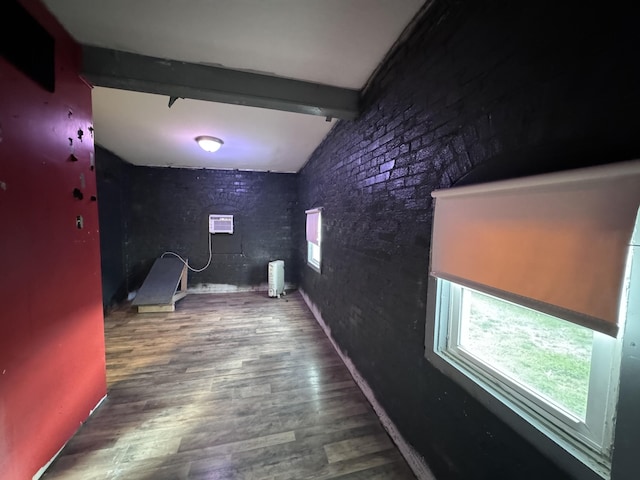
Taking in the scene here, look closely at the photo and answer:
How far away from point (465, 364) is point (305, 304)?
342 cm

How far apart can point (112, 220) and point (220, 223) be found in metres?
1.75

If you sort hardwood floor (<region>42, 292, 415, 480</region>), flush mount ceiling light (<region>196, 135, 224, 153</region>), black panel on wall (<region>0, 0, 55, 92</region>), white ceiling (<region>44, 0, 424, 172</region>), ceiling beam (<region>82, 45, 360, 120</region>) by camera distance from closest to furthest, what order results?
black panel on wall (<region>0, 0, 55, 92</region>)
white ceiling (<region>44, 0, 424, 172</region>)
hardwood floor (<region>42, 292, 415, 480</region>)
ceiling beam (<region>82, 45, 360, 120</region>)
flush mount ceiling light (<region>196, 135, 224, 153</region>)

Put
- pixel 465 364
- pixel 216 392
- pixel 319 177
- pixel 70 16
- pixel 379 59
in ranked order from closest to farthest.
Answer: pixel 465 364 < pixel 70 16 < pixel 379 59 < pixel 216 392 < pixel 319 177

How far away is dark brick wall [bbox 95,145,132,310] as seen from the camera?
3.62 metres

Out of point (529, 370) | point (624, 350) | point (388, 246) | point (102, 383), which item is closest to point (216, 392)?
point (102, 383)

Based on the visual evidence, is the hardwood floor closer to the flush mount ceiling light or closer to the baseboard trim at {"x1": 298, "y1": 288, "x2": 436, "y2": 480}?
the baseboard trim at {"x1": 298, "y1": 288, "x2": 436, "y2": 480}

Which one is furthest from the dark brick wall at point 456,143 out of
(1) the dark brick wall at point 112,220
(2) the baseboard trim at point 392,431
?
(1) the dark brick wall at point 112,220

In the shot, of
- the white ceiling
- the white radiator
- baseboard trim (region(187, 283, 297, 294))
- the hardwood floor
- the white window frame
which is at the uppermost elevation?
the white ceiling

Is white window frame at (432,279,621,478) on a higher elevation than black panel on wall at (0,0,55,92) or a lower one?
lower

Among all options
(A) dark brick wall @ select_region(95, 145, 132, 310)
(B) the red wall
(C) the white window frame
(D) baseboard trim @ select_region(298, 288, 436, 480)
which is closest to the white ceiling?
(B) the red wall

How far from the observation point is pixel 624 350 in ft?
2.12

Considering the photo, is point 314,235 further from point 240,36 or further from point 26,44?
point 26,44

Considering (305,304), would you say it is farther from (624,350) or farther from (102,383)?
(624,350)

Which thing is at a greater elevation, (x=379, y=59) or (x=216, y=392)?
(x=379, y=59)
